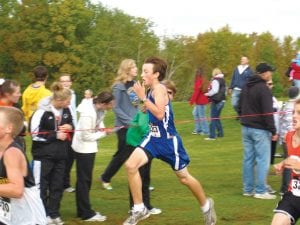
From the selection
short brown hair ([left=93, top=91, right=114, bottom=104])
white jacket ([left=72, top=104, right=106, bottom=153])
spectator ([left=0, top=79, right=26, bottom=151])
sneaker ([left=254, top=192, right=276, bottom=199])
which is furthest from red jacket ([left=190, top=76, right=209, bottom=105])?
spectator ([left=0, top=79, right=26, bottom=151])

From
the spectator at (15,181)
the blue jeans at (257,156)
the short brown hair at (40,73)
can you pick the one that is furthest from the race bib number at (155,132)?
the spectator at (15,181)

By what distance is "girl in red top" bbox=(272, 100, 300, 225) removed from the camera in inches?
201

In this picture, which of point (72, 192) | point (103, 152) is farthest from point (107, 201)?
point (103, 152)

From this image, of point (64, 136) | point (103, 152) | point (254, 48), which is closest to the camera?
point (64, 136)

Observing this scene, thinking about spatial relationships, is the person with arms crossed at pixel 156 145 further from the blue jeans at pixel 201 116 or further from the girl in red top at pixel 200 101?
the blue jeans at pixel 201 116

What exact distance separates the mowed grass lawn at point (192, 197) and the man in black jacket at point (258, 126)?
0.96 ft

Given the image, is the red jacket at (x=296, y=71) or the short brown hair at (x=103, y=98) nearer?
the short brown hair at (x=103, y=98)

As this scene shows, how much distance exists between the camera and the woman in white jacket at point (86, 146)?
7469 mm

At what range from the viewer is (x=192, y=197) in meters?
8.99

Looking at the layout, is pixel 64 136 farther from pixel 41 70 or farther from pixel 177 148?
pixel 41 70

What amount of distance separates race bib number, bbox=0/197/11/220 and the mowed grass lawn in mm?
3187

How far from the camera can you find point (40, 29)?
61.4m

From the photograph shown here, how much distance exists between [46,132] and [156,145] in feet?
4.27

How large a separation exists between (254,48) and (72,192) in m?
74.8
